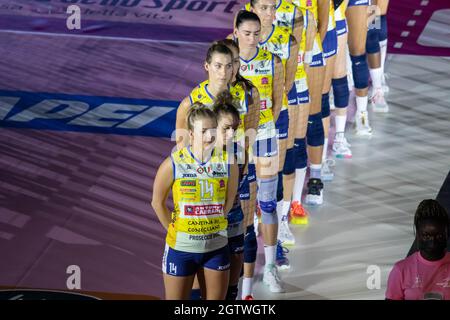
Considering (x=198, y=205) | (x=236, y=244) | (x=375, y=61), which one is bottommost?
(x=375, y=61)

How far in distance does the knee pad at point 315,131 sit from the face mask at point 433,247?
3.79m

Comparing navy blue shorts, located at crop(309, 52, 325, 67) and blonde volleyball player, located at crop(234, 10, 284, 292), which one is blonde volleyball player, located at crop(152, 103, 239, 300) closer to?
blonde volleyball player, located at crop(234, 10, 284, 292)

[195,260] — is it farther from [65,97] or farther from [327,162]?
[65,97]

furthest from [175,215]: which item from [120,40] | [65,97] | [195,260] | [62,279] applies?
[120,40]

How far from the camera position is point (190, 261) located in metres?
6.37

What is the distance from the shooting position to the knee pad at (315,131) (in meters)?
9.29

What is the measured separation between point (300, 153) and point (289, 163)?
0.44 m

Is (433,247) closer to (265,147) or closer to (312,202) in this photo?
(265,147)

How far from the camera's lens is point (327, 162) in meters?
10.4

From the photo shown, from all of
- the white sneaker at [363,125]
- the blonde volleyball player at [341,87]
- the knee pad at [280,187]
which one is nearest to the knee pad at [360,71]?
the white sneaker at [363,125]

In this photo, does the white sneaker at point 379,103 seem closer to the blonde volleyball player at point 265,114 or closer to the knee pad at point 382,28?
the knee pad at point 382,28

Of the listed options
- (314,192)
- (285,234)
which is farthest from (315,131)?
(285,234)

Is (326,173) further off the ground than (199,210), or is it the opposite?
(199,210)

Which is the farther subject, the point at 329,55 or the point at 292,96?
the point at 329,55
